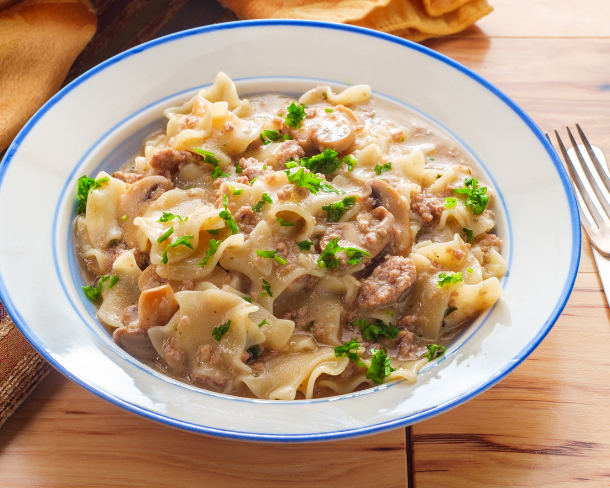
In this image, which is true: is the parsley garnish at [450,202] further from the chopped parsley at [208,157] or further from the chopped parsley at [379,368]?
the chopped parsley at [208,157]

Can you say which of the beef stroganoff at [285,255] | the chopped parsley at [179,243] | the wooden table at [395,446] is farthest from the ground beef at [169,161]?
the wooden table at [395,446]

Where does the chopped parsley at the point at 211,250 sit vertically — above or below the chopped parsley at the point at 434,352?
above

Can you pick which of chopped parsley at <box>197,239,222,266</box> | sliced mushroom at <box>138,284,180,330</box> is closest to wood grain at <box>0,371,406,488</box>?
sliced mushroom at <box>138,284,180,330</box>

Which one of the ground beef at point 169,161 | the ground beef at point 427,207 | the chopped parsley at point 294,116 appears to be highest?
the chopped parsley at point 294,116

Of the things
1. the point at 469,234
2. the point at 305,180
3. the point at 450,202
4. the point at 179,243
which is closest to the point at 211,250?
the point at 179,243

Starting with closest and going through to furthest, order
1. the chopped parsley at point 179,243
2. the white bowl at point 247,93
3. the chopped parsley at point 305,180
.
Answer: the white bowl at point 247,93
the chopped parsley at point 179,243
the chopped parsley at point 305,180

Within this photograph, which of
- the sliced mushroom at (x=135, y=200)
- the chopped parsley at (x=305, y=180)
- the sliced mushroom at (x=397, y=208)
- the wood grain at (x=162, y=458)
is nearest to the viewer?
the wood grain at (x=162, y=458)

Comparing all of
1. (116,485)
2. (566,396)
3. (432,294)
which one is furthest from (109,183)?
(566,396)
